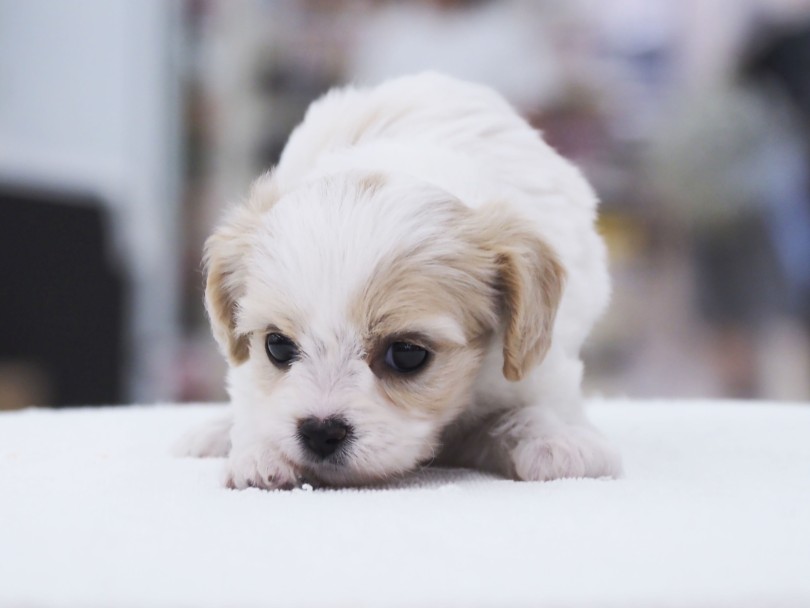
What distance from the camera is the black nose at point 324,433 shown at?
160 cm

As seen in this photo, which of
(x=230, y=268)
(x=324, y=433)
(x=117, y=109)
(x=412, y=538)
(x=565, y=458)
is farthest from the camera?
(x=117, y=109)

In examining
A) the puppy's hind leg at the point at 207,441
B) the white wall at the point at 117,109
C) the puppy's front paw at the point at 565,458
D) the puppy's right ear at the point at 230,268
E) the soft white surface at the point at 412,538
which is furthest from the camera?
the white wall at the point at 117,109

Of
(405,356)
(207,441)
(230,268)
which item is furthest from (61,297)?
(405,356)

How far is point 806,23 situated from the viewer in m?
4.71

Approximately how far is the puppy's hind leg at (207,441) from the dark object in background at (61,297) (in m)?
2.57

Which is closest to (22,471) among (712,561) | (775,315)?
(712,561)

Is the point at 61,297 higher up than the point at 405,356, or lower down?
higher up

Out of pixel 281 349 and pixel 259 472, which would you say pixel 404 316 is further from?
pixel 259 472

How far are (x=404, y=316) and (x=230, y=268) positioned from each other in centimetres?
44

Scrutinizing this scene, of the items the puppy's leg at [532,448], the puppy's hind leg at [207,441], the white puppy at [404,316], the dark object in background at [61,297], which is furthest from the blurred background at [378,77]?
the puppy's leg at [532,448]

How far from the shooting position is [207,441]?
2115mm

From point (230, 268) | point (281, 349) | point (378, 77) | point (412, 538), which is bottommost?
point (412, 538)

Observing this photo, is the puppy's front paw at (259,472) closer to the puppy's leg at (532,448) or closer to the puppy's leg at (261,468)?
the puppy's leg at (261,468)

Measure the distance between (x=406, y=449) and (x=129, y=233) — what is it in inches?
154
